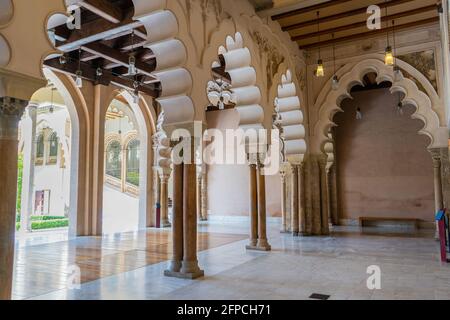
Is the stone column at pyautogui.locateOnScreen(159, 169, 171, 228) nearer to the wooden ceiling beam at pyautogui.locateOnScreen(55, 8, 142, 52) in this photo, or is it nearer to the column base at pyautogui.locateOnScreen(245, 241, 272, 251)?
the wooden ceiling beam at pyautogui.locateOnScreen(55, 8, 142, 52)

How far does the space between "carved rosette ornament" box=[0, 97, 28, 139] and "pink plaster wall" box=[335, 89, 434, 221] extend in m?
11.6

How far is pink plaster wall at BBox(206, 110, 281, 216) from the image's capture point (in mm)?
15523

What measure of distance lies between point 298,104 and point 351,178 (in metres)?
4.79

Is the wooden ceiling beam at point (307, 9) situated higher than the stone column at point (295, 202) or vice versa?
the wooden ceiling beam at point (307, 9)

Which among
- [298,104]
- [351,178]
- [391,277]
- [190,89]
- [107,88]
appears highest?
[107,88]

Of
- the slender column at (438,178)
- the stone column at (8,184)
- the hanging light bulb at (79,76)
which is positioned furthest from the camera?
the slender column at (438,178)

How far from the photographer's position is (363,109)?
1280cm

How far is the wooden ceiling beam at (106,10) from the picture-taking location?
23.1ft

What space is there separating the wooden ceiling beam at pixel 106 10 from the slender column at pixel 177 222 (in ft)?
13.0

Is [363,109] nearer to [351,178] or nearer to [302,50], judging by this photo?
[351,178]

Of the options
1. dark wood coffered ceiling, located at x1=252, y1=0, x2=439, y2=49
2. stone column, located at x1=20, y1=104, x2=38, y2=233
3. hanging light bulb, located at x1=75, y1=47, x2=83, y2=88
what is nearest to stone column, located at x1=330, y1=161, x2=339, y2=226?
dark wood coffered ceiling, located at x1=252, y1=0, x2=439, y2=49

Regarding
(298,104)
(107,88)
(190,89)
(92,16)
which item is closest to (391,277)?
(190,89)

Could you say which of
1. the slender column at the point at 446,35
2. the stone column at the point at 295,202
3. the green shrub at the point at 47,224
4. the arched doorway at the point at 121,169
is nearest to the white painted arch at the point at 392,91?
the stone column at the point at 295,202

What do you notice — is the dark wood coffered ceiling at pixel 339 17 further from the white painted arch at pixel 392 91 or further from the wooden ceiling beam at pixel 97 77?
the wooden ceiling beam at pixel 97 77
